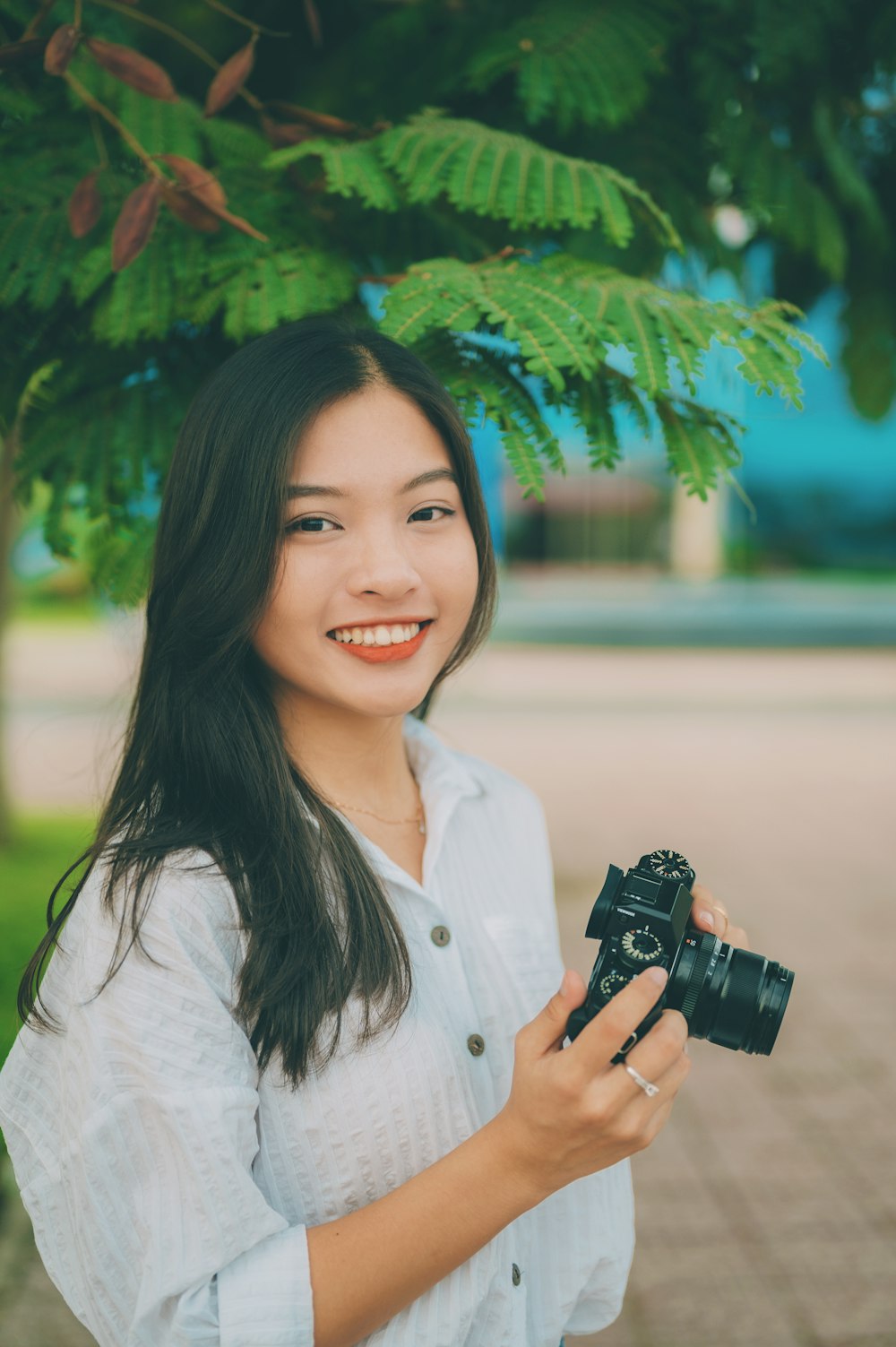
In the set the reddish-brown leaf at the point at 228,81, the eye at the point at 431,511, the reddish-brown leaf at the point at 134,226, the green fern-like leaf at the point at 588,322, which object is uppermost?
the reddish-brown leaf at the point at 228,81

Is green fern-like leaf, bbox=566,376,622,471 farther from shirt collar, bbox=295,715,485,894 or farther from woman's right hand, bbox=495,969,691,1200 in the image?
woman's right hand, bbox=495,969,691,1200

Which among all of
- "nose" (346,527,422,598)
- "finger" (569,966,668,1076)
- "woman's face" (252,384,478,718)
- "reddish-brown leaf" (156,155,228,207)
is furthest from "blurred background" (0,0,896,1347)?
"finger" (569,966,668,1076)

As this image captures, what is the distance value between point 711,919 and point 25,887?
14.4 ft

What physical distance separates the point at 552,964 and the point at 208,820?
523 mm

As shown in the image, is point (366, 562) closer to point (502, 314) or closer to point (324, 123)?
point (502, 314)

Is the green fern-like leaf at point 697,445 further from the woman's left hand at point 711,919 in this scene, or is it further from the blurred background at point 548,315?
the woman's left hand at point 711,919

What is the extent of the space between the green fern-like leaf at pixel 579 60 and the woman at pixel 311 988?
65 cm

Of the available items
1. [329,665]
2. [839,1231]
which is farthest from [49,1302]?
[329,665]

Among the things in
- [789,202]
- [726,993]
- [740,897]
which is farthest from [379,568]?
[740,897]

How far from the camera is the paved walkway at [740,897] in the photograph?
3018mm

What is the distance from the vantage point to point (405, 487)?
1454mm

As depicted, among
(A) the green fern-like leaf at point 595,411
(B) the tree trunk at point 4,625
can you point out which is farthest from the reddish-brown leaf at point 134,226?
(B) the tree trunk at point 4,625

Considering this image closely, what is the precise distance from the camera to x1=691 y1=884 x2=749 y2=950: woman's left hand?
1445 mm

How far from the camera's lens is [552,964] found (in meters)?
1.66
